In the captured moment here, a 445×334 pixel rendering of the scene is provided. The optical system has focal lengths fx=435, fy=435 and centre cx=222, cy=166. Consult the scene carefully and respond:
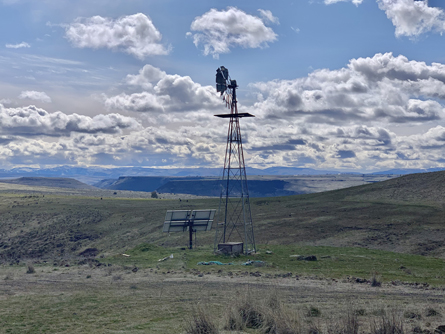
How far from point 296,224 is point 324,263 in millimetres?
26877

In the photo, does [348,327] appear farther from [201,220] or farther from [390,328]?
[201,220]

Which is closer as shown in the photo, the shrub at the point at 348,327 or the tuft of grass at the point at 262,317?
the shrub at the point at 348,327

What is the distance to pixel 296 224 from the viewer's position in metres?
62.7

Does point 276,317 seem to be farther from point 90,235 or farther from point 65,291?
point 90,235

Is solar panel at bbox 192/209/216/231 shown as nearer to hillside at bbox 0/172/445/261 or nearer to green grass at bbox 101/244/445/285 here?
green grass at bbox 101/244/445/285

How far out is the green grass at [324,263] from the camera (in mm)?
30188

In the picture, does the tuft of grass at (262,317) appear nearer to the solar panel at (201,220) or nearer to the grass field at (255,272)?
the grass field at (255,272)

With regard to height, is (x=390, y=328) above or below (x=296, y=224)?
above

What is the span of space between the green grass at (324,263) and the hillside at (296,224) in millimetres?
6627

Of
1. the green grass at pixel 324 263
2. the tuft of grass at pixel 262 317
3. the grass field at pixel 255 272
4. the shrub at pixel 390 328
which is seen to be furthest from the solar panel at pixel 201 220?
the shrub at pixel 390 328

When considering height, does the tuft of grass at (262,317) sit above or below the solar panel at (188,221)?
above

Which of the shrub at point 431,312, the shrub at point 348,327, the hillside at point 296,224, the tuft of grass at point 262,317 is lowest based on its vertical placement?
the hillside at point 296,224

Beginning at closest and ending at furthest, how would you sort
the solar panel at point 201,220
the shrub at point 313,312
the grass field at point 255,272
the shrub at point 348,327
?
the shrub at point 348,327 < the shrub at point 313,312 < the grass field at point 255,272 < the solar panel at point 201,220

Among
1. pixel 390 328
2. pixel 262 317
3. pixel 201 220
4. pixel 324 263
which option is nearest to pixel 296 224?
pixel 201 220
